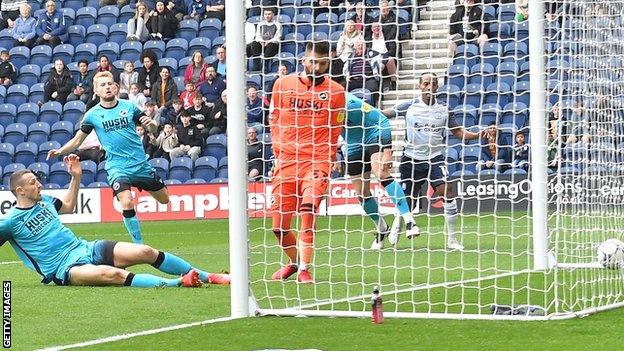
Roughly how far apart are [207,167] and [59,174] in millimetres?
3050

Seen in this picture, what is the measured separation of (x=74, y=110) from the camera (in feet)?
83.9

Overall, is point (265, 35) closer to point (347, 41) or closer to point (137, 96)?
point (347, 41)

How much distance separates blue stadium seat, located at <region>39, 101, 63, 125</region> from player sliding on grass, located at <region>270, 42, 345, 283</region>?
1531cm

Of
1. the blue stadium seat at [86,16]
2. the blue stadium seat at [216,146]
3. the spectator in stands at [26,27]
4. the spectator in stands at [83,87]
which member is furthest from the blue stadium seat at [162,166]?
the spectator in stands at [26,27]

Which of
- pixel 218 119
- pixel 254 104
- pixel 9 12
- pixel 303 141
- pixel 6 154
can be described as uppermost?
pixel 9 12

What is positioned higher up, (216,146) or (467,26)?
(467,26)

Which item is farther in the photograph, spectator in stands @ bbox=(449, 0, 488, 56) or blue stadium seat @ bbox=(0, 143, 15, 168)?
blue stadium seat @ bbox=(0, 143, 15, 168)

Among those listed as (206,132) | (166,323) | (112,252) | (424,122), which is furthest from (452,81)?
(206,132)

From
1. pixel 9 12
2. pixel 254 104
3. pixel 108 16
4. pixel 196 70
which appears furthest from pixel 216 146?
pixel 254 104

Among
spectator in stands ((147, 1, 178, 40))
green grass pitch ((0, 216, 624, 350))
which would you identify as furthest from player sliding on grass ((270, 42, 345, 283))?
spectator in stands ((147, 1, 178, 40))

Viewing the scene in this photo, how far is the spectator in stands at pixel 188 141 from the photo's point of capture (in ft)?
78.1

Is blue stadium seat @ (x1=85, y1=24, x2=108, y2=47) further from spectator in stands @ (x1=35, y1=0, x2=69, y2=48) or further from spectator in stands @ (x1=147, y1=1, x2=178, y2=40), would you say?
spectator in stands @ (x1=147, y1=1, x2=178, y2=40)

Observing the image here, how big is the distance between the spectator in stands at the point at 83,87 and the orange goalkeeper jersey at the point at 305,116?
15223mm

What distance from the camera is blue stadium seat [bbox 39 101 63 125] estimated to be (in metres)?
25.7
